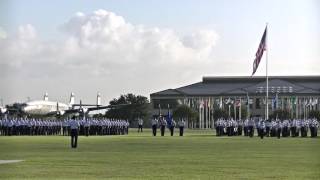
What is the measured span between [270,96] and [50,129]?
300 feet

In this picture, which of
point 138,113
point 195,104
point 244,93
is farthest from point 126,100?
point 244,93

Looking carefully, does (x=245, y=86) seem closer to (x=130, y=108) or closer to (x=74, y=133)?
(x=130, y=108)

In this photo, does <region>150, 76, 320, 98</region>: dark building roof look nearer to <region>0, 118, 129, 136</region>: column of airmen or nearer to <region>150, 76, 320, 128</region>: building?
<region>150, 76, 320, 128</region>: building

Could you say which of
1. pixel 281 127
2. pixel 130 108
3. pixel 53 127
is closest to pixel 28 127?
pixel 53 127

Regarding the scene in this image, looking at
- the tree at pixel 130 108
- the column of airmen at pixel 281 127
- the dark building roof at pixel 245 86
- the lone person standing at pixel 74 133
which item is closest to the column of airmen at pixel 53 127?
the column of airmen at pixel 281 127

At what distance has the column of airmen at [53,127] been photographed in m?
55.1

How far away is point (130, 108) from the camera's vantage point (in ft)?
474

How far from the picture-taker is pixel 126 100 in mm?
149375

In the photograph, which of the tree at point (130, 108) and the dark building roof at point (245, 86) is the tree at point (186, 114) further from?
the dark building roof at point (245, 86)

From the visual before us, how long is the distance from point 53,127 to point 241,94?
93.3 metres

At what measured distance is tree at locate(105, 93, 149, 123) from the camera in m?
140

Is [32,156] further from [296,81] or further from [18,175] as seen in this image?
[296,81]

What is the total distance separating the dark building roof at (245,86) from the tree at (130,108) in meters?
5.87

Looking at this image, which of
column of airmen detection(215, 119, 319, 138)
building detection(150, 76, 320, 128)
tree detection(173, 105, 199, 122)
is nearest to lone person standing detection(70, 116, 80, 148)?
column of airmen detection(215, 119, 319, 138)
